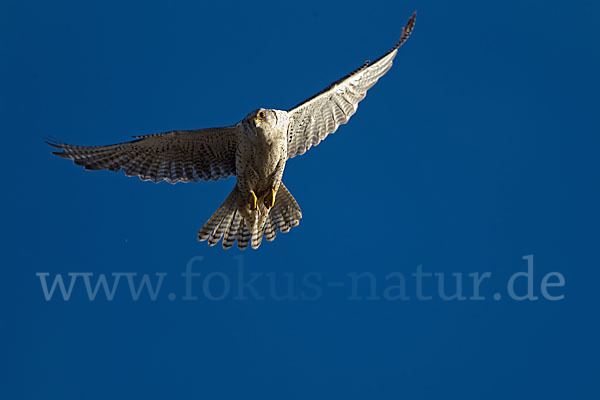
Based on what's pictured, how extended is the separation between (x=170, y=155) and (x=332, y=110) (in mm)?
2282

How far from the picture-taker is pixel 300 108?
12.8 metres

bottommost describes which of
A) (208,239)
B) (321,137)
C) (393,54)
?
(208,239)

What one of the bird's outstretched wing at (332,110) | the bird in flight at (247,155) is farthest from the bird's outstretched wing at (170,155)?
the bird's outstretched wing at (332,110)

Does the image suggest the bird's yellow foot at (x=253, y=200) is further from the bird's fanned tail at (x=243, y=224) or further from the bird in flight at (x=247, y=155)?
the bird's fanned tail at (x=243, y=224)

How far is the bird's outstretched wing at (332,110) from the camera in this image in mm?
12938

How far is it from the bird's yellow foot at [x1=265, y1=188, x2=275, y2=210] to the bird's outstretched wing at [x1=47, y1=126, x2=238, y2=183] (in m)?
0.66

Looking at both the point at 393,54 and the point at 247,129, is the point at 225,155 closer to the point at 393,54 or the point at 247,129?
the point at 247,129

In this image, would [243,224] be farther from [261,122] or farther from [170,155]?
[261,122]

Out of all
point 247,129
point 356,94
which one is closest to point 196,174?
point 247,129

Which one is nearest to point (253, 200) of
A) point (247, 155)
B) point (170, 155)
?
point (247, 155)

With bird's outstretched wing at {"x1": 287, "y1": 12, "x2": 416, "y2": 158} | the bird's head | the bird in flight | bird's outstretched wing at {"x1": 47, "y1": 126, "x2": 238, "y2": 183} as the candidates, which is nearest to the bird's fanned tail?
the bird in flight

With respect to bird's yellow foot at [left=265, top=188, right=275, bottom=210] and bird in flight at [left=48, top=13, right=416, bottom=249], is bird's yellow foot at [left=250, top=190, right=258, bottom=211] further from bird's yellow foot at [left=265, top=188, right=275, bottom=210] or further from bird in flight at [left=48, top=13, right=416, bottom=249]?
bird's yellow foot at [left=265, top=188, right=275, bottom=210]

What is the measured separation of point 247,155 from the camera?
12500 millimetres

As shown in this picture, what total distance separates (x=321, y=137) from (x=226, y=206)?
173cm
